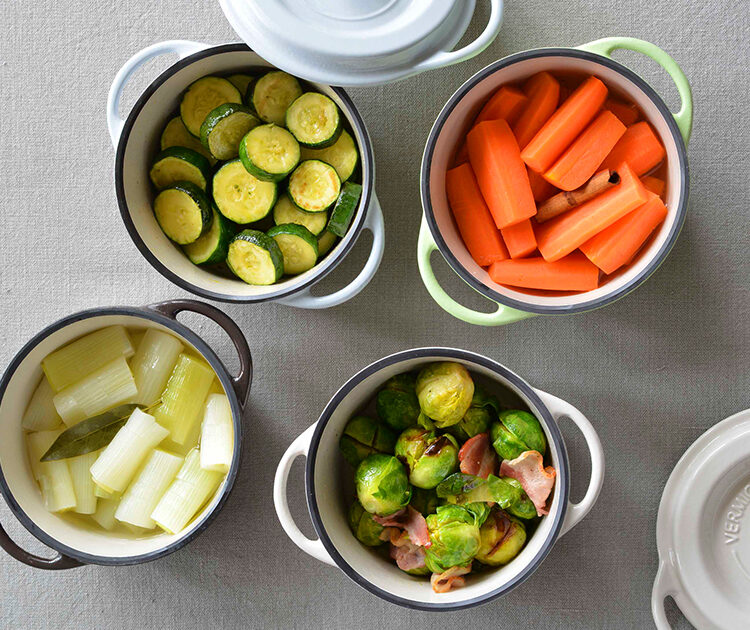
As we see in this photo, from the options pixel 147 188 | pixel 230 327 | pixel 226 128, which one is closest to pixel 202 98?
pixel 226 128

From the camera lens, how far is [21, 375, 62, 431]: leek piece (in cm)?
129

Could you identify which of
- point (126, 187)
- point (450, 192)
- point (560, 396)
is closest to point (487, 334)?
point (560, 396)

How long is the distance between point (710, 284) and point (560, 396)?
14.3 inches

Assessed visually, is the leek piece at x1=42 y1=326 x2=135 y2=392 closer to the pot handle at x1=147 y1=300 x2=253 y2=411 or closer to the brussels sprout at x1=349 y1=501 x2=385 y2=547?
the pot handle at x1=147 y1=300 x2=253 y2=411

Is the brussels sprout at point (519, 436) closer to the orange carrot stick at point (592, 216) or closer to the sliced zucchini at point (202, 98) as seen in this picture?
the orange carrot stick at point (592, 216)

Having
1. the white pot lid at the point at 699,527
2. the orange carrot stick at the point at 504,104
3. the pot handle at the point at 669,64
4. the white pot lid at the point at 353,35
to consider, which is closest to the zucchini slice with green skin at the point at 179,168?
the white pot lid at the point at 353,35

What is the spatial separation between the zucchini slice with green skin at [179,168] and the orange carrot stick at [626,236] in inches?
27.1

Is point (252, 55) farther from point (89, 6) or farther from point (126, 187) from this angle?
point (89, 6)

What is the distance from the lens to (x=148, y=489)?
50.3 inches

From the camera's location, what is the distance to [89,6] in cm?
141

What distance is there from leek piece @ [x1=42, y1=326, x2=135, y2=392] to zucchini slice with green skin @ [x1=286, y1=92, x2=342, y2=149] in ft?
1.57

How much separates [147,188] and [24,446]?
519 millimetres

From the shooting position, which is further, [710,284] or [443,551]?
[710,284]

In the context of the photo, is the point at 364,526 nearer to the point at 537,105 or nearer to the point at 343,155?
the point at 343,155
